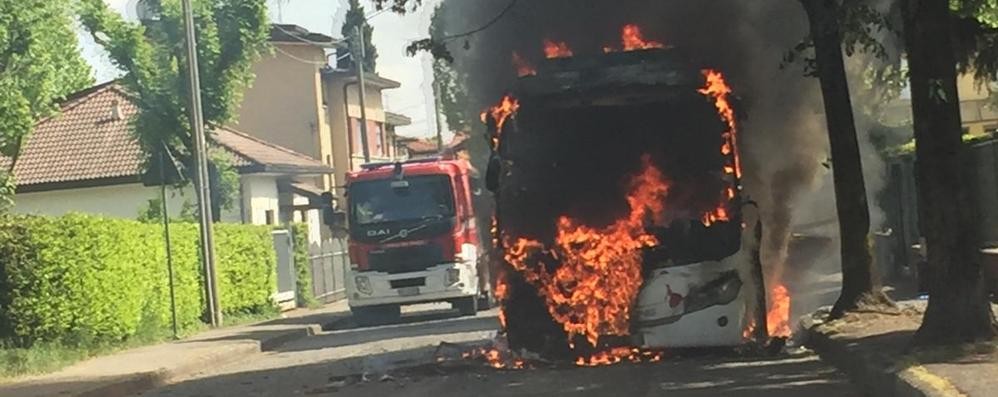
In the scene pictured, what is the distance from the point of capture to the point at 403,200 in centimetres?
2780

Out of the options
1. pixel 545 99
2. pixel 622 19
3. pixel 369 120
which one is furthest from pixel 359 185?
pixel 369 120

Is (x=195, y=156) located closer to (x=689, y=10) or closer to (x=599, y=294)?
(x=689, y=10)

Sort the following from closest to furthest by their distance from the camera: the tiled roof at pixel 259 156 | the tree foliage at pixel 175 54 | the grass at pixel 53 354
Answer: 1. the grass at pixel 53 354
2. the tree foliage at pixel 175 54
3. the tiled roof at pixel 259 156

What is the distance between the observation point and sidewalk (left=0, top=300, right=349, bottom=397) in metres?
17.1


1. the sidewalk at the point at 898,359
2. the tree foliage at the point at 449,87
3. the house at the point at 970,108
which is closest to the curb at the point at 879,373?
the sidewalk at the point at 898,359

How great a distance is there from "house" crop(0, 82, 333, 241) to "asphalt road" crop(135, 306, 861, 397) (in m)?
23.4

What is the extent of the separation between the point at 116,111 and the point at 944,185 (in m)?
38.1

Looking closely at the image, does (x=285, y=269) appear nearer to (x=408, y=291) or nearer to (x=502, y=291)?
(x=408, y=291)

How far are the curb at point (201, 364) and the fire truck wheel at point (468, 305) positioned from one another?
2.56 meters

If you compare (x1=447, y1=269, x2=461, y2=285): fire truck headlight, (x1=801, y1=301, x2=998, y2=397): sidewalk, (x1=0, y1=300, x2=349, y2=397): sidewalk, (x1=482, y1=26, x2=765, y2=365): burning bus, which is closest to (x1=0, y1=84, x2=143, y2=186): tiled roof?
(x1=0, y1=300, x2=349, y2=397): sidewalk

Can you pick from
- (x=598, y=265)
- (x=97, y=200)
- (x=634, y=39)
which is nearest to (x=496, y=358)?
(x=598, y=265)

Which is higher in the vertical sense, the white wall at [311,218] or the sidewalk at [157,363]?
the white wall at [311,218]

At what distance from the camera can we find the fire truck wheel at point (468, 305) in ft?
94.5

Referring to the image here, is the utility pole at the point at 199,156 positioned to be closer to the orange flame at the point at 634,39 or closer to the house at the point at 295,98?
the orange flame at the point at 634,39
